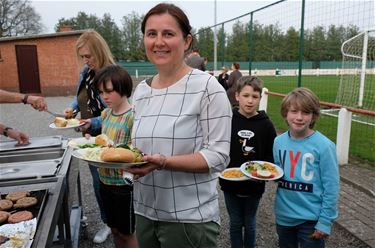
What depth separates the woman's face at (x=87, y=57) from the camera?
2.68m

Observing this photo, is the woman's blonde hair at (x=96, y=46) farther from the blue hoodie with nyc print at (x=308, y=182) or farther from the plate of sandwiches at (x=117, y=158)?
the blue hoodie with nyc print at (x=308, y=182)

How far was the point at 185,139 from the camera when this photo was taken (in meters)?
1.39

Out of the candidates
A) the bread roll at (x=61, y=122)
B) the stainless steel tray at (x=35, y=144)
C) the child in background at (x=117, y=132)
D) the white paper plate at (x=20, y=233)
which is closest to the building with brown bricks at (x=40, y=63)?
the stainless steel tray at (x=35, y=144)

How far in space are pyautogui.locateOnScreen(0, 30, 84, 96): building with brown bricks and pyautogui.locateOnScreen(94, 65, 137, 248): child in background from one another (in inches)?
610

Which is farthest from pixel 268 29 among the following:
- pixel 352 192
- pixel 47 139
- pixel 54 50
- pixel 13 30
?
pixel 13 30

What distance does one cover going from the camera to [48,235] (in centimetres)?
133

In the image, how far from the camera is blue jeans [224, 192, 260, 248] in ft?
7.97

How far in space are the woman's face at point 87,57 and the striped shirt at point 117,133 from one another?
0.63m

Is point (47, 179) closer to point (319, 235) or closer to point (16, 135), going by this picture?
point (16, 135)

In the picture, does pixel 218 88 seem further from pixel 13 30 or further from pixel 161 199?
pixel 13 30

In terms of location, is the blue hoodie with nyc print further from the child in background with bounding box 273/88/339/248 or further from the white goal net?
the white goal net

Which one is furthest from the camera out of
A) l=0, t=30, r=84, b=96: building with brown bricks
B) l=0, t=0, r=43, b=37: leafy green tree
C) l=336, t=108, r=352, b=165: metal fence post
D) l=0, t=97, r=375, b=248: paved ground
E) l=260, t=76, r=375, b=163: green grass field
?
l=0, t=0, r=43, b=37: leafy green tree

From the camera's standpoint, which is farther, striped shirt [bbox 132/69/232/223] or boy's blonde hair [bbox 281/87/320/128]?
boy's blonde hair [bbox 281/87/320/128]

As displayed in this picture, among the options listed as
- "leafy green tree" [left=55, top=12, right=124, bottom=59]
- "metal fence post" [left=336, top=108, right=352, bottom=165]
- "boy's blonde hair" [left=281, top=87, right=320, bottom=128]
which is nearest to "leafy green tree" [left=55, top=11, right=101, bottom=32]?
"leafy green tree" [left=55, top=12, right=124, bottom=59]
